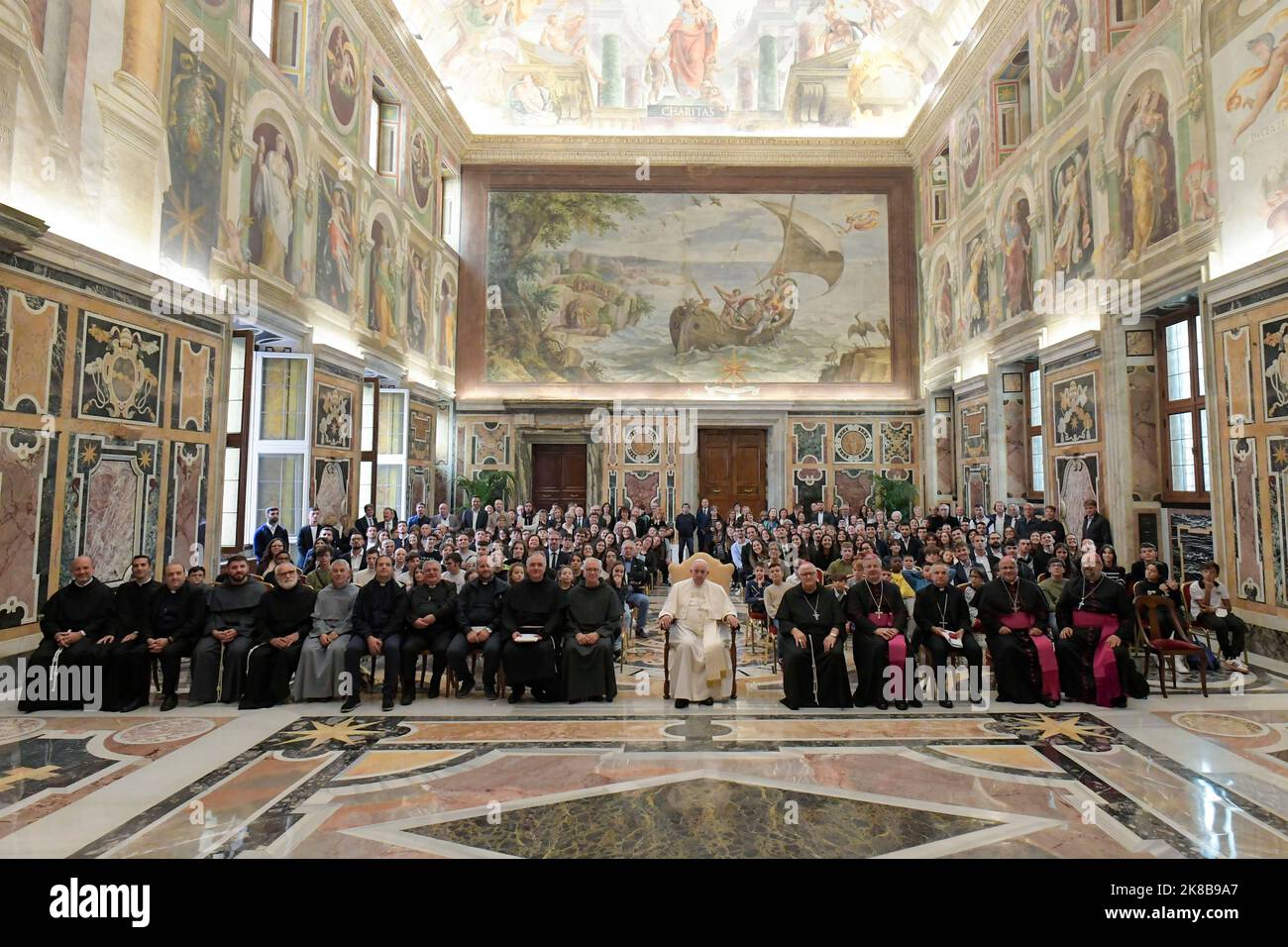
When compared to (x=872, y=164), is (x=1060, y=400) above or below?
below

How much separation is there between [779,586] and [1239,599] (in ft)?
16.8

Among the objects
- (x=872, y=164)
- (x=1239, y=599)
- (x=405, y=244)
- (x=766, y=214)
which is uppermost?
(x=872, y=164)

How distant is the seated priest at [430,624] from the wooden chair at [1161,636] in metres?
6.17

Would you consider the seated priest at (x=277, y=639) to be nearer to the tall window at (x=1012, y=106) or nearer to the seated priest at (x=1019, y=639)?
the seated priest at (x=1019, y=639)

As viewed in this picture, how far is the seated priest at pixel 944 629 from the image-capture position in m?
5.75

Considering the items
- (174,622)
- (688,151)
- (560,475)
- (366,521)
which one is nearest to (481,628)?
(174,622)

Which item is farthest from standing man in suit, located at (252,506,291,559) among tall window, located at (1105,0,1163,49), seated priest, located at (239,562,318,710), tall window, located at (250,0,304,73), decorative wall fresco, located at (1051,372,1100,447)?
tall window, located at (1105,0,1163,49)

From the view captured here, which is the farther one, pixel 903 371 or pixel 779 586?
pixel 903 371

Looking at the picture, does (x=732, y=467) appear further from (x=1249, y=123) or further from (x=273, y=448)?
(x=1249, y=123)

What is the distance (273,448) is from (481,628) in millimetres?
5880

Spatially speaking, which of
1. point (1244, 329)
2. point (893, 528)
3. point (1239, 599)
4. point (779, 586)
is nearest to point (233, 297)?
point (779, 586)

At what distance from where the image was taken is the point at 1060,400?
10.5 metres

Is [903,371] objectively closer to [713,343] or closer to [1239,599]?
[713,343]

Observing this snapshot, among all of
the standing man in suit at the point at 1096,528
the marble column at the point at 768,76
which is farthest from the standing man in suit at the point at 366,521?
the marble column at the point at 768,76
